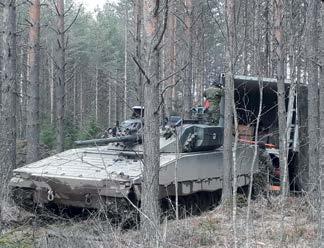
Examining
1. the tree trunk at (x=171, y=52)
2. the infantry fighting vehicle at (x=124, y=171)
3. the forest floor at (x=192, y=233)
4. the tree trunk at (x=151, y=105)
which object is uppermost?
the tree trunk at (x=171, y=52)

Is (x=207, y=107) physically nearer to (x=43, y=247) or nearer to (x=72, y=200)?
(x=72, y=200)

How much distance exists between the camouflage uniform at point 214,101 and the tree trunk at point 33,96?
14.7 ft

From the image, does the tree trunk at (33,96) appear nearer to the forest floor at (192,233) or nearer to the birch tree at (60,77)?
the birch tree at (60,77)

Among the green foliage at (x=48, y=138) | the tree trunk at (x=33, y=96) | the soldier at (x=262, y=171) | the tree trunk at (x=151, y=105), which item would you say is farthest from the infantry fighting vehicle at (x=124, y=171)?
the green foliage at (x=48, y=138)

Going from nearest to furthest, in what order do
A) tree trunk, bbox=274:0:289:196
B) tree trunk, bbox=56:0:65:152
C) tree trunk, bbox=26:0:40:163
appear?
tree trunk, bbox=274:0:289:196
tree trunk, bbox=26:0:40:163
tree trunk, bbox=56:0:65:152

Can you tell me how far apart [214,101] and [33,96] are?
4762mm

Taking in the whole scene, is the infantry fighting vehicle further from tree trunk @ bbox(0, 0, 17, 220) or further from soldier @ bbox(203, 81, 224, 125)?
tree trunk @ bbox(0, 0, 17, 220)

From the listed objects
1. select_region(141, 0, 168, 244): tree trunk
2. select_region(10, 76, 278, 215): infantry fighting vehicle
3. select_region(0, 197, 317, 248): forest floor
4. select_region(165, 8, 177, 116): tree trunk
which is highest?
select_region(165, 8, 177, 116): tree trunk

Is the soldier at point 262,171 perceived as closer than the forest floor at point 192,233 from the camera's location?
No

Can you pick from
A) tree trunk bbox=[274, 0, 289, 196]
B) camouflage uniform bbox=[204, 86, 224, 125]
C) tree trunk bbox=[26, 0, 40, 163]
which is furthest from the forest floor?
tree trunk bbox=[26, 0, 40, 163]

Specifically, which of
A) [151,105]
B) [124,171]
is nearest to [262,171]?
[124,171]

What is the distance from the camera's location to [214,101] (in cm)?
1173

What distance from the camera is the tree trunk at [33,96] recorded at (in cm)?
1377

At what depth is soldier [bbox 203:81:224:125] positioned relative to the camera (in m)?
11.6
